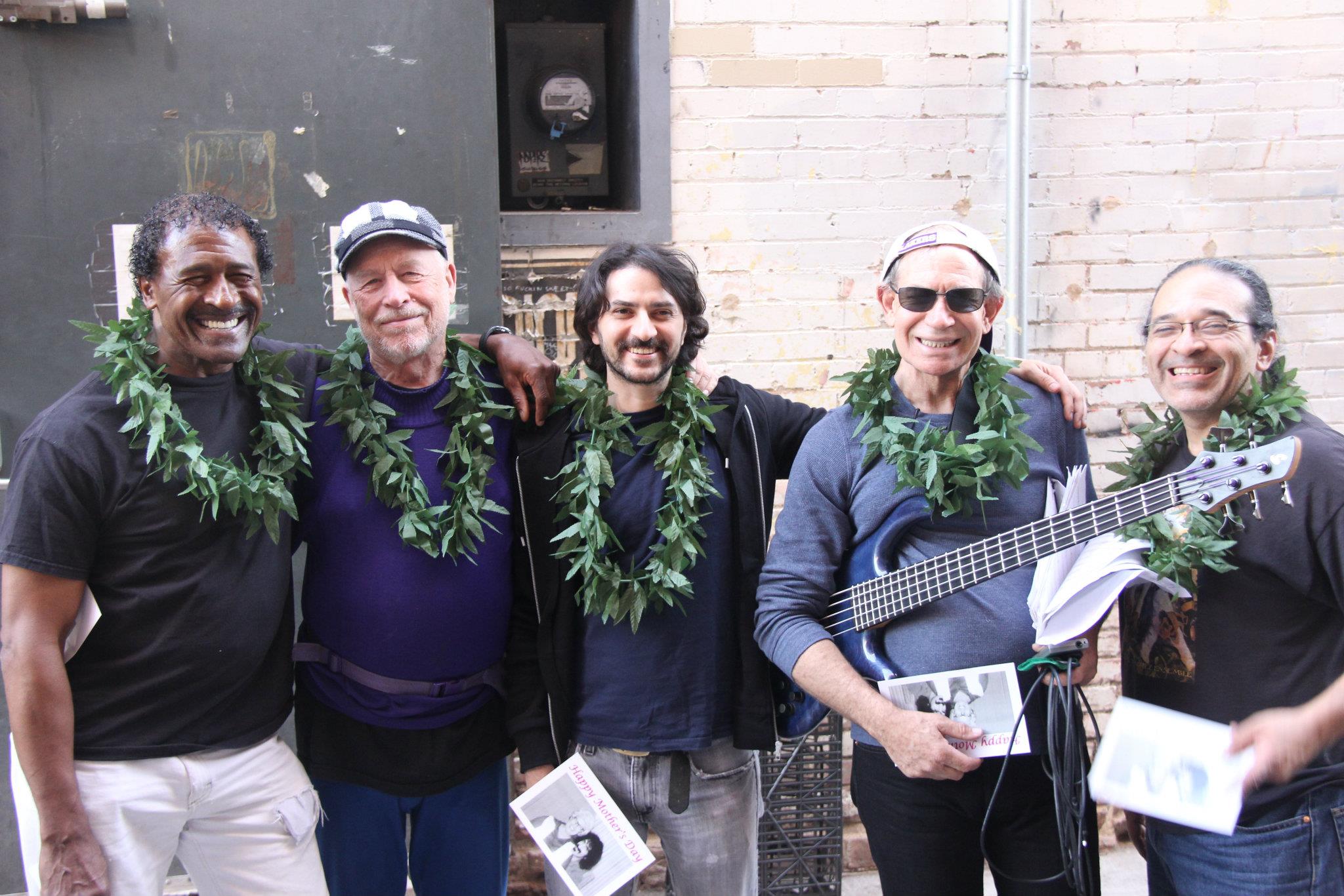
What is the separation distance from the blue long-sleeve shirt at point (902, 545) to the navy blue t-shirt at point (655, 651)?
0.15m

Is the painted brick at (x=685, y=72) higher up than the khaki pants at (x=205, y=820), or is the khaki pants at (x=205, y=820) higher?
the painted brick at (x=685, y=72)

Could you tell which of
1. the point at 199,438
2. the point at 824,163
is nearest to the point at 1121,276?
the point at 824,163

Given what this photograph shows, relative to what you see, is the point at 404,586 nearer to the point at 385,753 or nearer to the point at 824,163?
the point at 385,753

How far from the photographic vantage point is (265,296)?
3.37 metres

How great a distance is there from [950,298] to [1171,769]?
1085 mm

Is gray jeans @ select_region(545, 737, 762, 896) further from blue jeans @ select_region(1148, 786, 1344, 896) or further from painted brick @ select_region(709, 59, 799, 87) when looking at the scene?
painted brick @ select_region(709, 59, 799, 87)

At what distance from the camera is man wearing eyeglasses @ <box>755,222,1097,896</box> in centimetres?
225

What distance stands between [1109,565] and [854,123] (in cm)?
252

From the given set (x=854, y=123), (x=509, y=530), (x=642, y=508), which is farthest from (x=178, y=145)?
(x=854, y=123)

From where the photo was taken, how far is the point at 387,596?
2480 mm

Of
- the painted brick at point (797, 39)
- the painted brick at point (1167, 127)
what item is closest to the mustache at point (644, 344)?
the painted brick at point (797, 39)

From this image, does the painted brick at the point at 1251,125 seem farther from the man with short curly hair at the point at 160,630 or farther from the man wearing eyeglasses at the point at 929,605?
the man with short curly hair at the point at 160,630

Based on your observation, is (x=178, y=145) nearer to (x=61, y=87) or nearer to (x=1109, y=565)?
(x=61, y=87)

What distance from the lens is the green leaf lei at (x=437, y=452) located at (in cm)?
247
